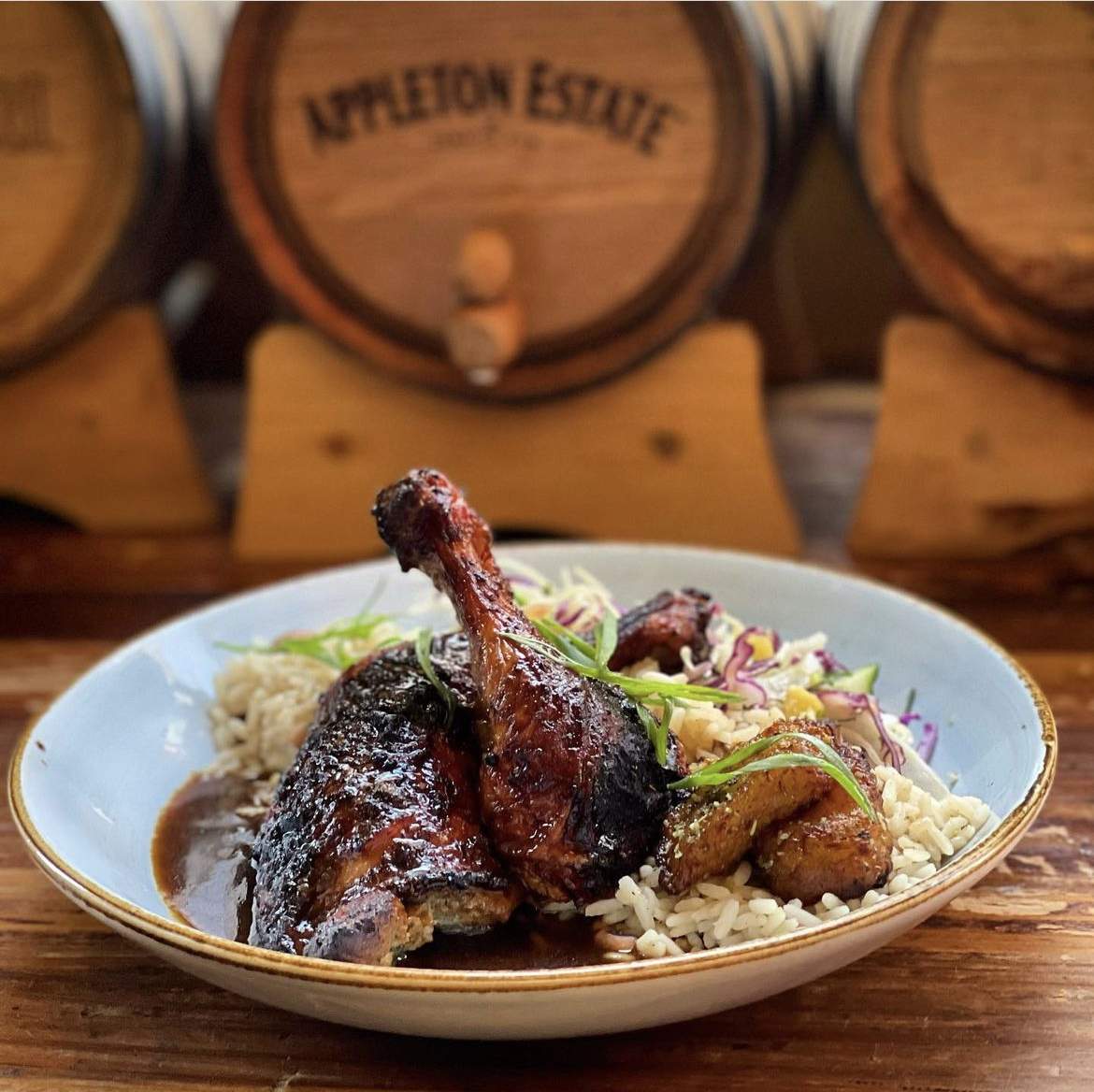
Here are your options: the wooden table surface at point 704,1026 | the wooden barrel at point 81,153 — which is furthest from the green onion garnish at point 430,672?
the wooden barrel at point 81,153

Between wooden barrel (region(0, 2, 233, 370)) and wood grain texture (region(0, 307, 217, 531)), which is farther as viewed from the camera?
wood grain texture (region(0, 307, 217, 531))

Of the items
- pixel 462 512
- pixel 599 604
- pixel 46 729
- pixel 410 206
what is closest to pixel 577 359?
pixel 410 206

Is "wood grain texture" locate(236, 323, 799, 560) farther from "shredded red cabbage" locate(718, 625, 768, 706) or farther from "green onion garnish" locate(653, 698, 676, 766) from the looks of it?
"green onion garnish" locate(653, 698, 676, 766)

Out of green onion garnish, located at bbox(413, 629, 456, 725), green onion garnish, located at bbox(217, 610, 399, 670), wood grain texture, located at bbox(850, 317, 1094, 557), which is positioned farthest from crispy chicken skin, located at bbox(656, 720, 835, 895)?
wood grain texture, located at bbox(850, 317, 1094, 557)

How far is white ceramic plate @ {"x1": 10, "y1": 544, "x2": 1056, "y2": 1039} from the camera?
0.99 meters

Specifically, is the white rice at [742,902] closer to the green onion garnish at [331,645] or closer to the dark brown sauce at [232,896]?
the dark brown sauce at [232,896]

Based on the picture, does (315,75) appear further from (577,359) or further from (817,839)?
(817,839)

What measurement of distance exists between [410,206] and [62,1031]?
1.54m

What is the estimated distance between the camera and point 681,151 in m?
2.23

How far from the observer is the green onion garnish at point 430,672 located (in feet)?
4.42

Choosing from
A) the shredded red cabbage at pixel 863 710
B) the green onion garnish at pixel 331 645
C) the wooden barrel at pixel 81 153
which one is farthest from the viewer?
the wooden barrel at pixel 81 153

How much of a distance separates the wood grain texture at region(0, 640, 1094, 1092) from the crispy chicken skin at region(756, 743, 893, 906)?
11 cm

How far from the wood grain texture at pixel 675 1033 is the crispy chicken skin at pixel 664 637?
1.26 ft

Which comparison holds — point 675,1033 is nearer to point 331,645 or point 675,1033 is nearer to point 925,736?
point 925,736
